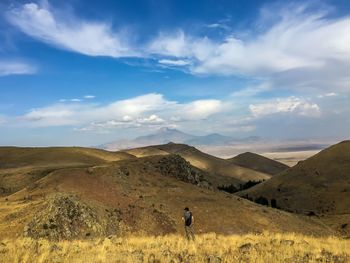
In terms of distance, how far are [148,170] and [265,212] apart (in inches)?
637

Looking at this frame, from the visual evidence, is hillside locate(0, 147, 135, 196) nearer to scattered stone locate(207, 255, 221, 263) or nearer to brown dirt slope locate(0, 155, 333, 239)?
brown dirt slope locate(0, 155, 333, 239)

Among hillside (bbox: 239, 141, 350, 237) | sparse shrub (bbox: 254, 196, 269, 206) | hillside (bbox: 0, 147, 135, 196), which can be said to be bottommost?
sparse shrub (bbox: 254, 196, 269, 206)

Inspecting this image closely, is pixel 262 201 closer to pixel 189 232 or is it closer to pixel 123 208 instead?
pixel 123 208

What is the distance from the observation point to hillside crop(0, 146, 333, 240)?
35062 mm

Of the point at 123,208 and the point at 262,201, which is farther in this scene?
the point at 262,201

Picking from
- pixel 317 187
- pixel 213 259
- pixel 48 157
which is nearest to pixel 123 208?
pixel 213 259

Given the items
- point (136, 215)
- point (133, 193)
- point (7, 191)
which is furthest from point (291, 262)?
point (7, 191)

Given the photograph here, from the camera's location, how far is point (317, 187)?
352ft

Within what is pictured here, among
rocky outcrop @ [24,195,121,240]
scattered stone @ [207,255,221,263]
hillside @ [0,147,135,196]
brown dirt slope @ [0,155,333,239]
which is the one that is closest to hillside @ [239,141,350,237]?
brown dirt slope @ [0,155,333,239]

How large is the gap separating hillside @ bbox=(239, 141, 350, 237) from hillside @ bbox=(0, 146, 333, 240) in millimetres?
40609

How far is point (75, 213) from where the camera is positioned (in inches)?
1426

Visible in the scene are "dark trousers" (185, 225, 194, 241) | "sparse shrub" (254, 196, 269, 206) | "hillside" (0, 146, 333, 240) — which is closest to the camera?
"dark trousers" (185, 225, 194, 241)

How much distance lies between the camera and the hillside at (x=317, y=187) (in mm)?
95244

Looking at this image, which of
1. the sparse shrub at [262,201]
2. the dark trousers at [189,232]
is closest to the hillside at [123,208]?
the dark trousers at [189,232]
